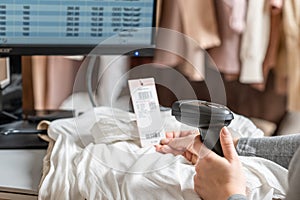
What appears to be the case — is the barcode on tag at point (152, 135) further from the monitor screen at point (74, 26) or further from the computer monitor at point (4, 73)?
the computer monitor at point (4, 73)

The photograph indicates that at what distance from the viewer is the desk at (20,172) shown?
0.85 m

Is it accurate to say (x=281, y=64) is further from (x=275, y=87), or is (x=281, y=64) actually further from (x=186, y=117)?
(x=186, y=117)

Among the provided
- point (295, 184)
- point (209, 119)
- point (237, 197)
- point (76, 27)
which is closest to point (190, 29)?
point (76, 27)

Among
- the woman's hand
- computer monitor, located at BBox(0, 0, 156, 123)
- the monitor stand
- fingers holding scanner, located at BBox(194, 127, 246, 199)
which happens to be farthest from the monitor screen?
fingers holding scanner, located at BBox(194, 127, 246, 199)

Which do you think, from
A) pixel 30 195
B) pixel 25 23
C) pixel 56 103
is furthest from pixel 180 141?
pixel 56 103

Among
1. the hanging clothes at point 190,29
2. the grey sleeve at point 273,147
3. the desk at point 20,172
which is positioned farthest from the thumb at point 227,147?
the hanging clothes at point 190,29

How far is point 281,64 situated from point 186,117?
2.67 ft

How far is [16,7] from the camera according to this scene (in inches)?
41.3

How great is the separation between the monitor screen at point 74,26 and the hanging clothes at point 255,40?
1.52ft

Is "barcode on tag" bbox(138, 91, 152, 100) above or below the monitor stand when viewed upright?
above

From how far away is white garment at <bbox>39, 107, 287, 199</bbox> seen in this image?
0.77 metres

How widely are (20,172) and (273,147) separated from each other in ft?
1.39

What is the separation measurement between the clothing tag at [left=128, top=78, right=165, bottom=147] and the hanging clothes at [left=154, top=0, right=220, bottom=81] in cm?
47

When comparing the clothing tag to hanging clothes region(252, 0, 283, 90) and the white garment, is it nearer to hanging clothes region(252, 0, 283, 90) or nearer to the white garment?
the white garment
